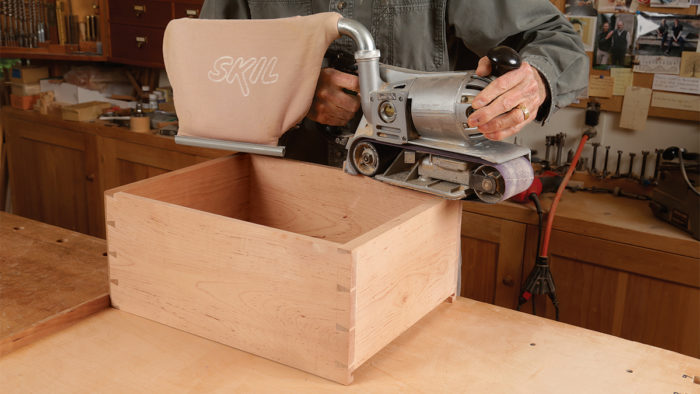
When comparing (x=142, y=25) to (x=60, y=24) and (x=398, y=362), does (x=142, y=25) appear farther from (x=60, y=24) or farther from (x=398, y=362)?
(x=398, y=362)

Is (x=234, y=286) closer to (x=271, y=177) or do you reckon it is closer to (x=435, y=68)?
(x=271, y=177)

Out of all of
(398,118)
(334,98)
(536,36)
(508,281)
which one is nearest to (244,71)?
(334,98)

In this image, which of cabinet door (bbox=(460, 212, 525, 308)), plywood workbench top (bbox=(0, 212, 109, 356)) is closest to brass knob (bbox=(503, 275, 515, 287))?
cabinet door (bbox=(460, 212, 525, 308))

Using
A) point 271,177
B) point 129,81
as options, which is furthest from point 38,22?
point 271,177

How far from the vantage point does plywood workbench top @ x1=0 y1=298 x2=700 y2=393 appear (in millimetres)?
842

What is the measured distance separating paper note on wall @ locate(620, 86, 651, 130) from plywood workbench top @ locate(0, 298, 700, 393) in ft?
4.88

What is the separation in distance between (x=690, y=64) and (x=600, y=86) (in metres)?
0.29

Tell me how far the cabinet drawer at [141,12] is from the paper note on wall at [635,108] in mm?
2011

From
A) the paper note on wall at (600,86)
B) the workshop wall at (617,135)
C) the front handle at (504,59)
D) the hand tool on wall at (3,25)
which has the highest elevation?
the hand tool on wall at (3,25)

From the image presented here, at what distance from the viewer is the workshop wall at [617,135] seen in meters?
2.19

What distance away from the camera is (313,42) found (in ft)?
3.63

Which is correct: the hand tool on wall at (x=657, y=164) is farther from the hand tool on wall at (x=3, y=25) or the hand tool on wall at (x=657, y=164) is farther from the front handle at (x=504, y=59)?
the hand tool on wall at (x=3, y=25)

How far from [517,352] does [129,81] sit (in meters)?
3.12

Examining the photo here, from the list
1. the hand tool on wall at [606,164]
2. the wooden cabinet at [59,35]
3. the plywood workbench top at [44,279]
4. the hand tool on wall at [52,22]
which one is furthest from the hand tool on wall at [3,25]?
the hand tool on wall at [606,164]
